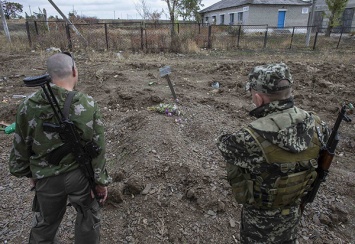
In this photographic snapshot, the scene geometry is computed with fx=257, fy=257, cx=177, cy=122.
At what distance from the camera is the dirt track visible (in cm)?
249

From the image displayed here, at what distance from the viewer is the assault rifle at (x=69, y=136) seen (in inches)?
59.0

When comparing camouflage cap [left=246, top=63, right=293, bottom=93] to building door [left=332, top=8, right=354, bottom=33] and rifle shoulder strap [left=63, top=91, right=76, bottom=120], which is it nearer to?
rifle shoulder strap [left=63, top=91, right=76, bottom=120]

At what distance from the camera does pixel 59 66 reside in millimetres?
1694

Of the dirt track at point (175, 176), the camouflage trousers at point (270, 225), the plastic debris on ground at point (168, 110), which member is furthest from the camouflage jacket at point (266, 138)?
the plastic debris on ground at point (168, 110)

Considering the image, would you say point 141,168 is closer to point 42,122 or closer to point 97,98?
point 42,122

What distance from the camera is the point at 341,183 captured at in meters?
3.15

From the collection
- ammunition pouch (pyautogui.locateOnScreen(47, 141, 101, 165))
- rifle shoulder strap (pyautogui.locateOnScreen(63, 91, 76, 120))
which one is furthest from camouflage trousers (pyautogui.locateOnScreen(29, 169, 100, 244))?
rifle shoulder strap (pyautogui.locateOnScreen(63, 91, 76, 120))

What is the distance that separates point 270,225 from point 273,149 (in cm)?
59

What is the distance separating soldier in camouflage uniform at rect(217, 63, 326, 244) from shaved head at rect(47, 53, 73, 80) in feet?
3.66

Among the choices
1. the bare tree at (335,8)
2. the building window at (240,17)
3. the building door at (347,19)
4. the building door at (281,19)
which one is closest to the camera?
the bare tree at (335,8)

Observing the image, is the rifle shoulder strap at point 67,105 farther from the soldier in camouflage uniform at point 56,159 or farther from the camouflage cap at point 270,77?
the camouflage cap at point 270,77

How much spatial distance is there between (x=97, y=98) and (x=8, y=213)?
11.7ft

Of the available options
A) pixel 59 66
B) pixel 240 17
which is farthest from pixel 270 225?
pixel 240 17

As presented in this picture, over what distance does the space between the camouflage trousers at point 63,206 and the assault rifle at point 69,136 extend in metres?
0.08
